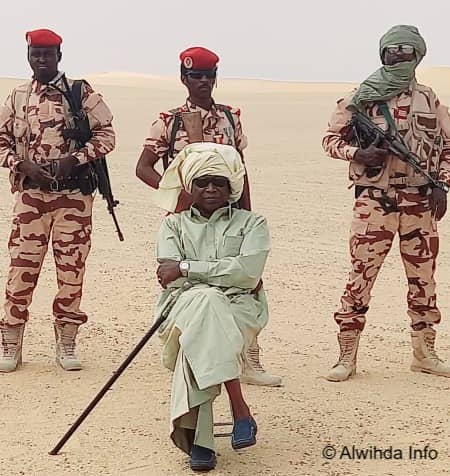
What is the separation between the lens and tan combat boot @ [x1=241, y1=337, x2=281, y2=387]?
6.46 m

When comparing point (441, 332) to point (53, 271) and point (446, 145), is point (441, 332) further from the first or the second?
point (53, 271)

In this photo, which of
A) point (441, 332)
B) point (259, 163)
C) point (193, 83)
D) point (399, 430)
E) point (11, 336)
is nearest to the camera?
point (399, 430)

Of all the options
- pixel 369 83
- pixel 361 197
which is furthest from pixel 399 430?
pixel 369 83

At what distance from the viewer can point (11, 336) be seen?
6.71 m

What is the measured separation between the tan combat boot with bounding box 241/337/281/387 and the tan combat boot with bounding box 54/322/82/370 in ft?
3.42

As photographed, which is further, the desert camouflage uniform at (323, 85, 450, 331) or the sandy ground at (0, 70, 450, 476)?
the desert camouflage uniform at (323, 85, 450, 331)

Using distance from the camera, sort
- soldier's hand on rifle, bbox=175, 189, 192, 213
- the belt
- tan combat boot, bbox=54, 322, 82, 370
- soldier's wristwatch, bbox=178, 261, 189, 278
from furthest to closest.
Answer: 1. tan combat boot, bbox=54, 322, 82, 370
2. the belt
3. soldier's hand on rifle, bbox=175, 189, 192, 213
4. soldier's wristwatch, bbox=178, 261, 189, 278

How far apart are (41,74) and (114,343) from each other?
201cm

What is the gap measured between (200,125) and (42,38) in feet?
3.42

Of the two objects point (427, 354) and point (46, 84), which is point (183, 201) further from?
point (427, 354)

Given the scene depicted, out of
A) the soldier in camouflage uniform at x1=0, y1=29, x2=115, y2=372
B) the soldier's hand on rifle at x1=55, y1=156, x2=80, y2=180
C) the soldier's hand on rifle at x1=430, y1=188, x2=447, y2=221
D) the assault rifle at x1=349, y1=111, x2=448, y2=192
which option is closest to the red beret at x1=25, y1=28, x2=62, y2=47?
the soldier in camouflage uniform at x1=0, y1=29, x2=115, y2=372

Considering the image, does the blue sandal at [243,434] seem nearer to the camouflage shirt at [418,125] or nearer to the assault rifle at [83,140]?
the camouflage shirt at [418,125]

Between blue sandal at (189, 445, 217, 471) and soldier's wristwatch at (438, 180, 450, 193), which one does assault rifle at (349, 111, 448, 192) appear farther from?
blue sandal at (189, 445, 217, 471)

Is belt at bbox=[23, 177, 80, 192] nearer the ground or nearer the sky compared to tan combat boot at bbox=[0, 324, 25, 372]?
nearer the sky
